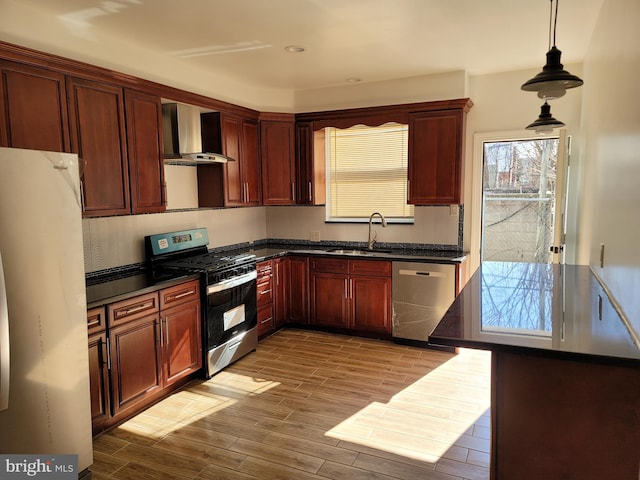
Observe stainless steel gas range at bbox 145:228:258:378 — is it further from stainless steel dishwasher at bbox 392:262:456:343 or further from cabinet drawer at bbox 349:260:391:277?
stainless steel dishwasher at bbox 392:262:456:343

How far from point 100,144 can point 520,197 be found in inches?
154

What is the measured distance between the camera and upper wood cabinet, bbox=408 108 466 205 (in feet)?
14.2

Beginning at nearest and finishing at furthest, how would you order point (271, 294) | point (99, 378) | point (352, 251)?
point (99, 378) → point (271, 294) → point (352, 251)

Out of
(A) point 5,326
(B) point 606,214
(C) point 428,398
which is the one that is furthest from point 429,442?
(A) point 5,326

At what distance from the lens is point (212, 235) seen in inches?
184

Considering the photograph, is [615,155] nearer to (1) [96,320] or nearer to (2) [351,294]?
(2) [351,294]

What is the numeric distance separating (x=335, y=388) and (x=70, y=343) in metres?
1.94

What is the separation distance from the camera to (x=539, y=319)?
1.86 meters

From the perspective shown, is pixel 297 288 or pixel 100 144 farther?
pixel 297 288

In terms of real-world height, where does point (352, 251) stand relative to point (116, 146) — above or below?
below

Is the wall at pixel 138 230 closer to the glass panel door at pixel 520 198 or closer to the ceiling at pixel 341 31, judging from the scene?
the ceiling at pixel 341 31

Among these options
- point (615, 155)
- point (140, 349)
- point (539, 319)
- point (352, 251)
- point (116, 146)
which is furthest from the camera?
point (352, 251)

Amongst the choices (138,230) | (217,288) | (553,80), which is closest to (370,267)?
(217,288)

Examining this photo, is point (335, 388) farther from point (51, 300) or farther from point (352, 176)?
point (352, 176)
